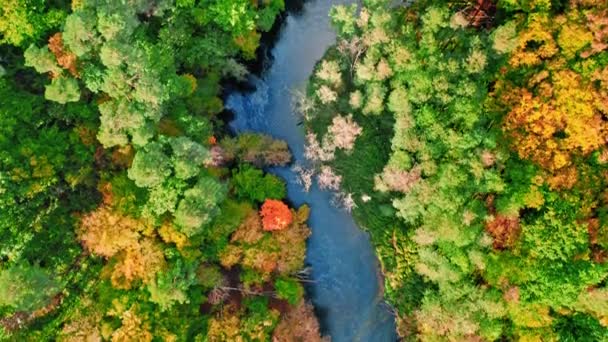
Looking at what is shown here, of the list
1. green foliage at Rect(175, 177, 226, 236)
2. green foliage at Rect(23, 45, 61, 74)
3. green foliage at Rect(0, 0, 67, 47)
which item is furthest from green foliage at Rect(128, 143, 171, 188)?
green foliage at Rect(0, 0, 67, 47)

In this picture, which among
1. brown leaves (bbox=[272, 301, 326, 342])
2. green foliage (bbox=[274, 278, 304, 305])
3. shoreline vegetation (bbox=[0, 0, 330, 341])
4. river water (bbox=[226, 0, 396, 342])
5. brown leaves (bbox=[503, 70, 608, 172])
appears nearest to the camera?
brown leaves (bbox=[503, 70, 608, 172])

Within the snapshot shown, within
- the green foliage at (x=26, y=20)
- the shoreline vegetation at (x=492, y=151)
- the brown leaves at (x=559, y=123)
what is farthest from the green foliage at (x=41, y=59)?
the brown leaves at (x=559, y=123)

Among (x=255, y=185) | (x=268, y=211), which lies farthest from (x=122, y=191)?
(x=268, y=211)

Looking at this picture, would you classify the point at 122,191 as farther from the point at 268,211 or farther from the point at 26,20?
the point at 26,20

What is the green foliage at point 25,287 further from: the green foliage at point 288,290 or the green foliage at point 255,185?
the green foliage at point 288,290

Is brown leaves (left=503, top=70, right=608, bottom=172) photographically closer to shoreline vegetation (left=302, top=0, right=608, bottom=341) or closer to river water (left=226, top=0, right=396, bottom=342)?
shoreline vegetation (left=302, top=0, right=608, bottom=341)

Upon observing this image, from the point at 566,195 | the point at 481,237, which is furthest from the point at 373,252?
the point at 566,195
